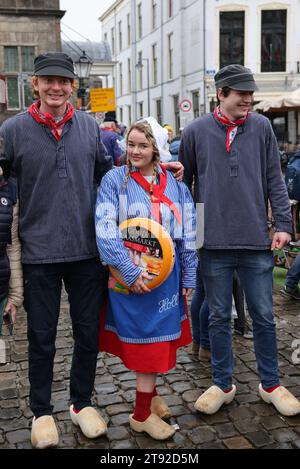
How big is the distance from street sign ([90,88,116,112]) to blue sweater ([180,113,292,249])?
481 inches

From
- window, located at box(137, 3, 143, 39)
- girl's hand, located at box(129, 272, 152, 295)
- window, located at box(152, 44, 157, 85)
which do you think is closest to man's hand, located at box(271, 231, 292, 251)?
girl's hand, located at box(129, 272, 152, 295)

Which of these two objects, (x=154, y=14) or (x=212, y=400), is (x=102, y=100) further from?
(x=154, y=14)

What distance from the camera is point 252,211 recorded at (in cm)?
343

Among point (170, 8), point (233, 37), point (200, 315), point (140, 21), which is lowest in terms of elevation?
point (200, 315)

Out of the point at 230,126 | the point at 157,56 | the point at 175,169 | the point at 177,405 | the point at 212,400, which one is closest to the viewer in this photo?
the point at 175,169

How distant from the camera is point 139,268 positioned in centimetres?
304

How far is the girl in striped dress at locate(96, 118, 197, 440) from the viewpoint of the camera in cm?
311

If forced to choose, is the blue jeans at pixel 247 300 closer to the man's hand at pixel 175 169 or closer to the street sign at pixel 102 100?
the man's hand at pixel 175 169

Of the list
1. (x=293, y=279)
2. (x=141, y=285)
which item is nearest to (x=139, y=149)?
(x=141, y=285)

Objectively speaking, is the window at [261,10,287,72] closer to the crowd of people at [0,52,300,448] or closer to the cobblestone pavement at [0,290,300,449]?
the cobblestone pavement at [0,290,300,449]

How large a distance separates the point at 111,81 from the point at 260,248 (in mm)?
47628

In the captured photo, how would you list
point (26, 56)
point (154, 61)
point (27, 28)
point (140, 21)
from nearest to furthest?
point (27, 28)
point (26, 56)
point (154, 61)
point (140, 21)

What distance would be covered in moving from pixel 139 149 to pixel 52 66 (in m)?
0.63
